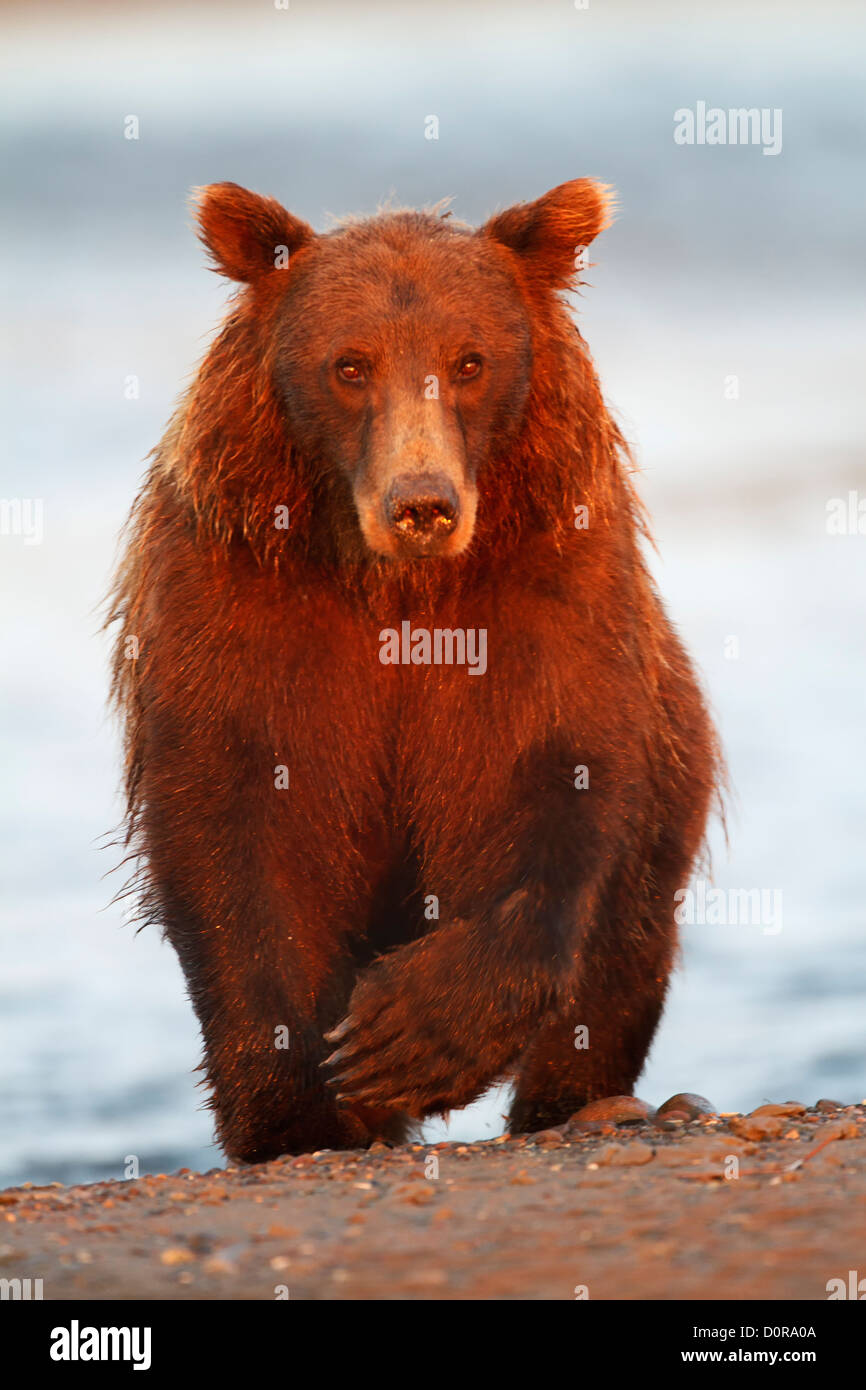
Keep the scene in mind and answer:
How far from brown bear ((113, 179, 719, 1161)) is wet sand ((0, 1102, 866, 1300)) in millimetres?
1142

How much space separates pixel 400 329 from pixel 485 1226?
154 inches

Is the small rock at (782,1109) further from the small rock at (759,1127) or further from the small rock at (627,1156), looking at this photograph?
the small rock at (627,1156)

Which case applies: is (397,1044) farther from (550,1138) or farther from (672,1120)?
(672,1120)

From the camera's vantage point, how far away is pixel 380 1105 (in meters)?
8.06

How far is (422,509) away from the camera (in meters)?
7.43

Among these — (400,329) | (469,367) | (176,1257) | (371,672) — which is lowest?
(176,1257)

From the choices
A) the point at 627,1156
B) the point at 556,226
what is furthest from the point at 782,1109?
the point at 556,226

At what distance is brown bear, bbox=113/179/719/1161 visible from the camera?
8.02m

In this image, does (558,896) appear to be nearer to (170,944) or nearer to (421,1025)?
(421,1025)

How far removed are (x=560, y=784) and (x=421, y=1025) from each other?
45.8 inches

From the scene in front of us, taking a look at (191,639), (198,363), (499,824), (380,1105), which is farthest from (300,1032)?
(198,363)

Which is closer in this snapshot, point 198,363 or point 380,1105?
point 380,1105

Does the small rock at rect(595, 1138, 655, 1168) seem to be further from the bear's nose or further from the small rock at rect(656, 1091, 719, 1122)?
the bear's nose
